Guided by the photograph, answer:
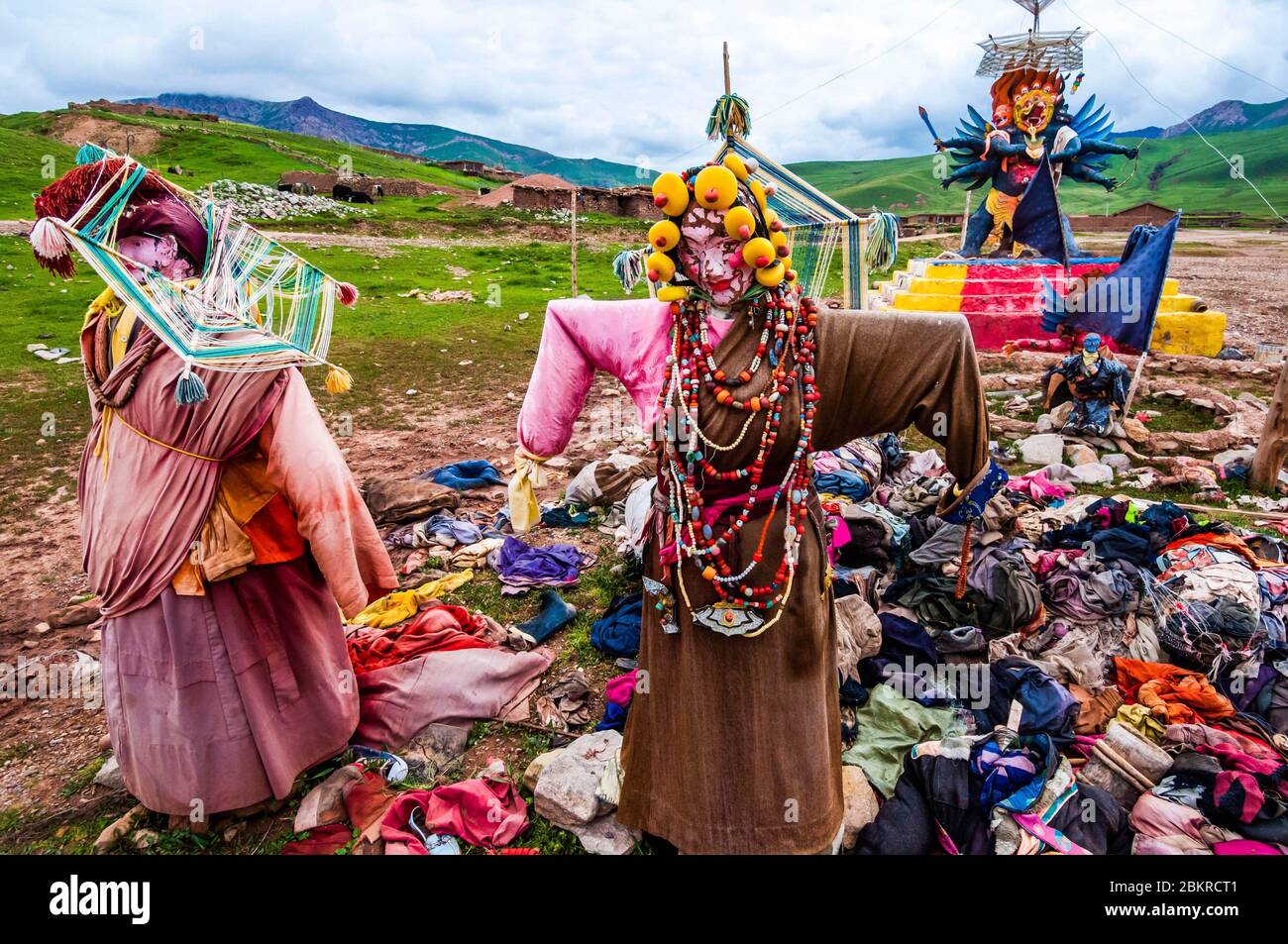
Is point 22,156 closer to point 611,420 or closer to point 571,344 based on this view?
point 611,420

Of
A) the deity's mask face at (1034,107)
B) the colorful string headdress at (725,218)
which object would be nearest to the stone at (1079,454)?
the colorful string headdress at (725,218)

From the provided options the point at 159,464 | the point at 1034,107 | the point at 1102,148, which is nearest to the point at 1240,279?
the point at 1102,148

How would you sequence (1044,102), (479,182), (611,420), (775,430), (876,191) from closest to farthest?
(775,430)
(611,420)
(1044,102)
(479,182)
(876,191)

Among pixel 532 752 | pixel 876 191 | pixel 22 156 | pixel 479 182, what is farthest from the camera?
pixel 876 191

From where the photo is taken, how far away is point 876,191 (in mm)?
86062

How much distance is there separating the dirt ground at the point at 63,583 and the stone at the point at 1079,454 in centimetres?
428

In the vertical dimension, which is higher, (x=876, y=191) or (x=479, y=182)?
(x=876, y=191)

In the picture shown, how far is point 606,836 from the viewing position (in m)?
2.97

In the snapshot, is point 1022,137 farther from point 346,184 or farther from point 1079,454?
point 346,184

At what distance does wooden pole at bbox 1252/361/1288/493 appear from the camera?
19.6 feet

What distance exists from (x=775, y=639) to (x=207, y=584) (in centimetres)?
218

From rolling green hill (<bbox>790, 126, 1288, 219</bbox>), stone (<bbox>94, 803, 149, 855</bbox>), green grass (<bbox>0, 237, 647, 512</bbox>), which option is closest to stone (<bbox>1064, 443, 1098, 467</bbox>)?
green grass (<bbox>0, 237, 647, 512</bbox>)
